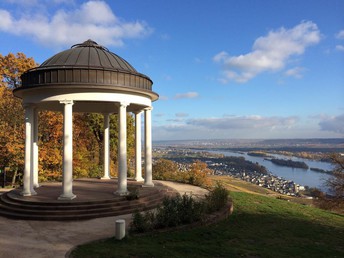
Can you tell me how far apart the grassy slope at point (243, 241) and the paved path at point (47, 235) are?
1.00 metres

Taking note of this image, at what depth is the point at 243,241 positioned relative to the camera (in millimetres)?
11180

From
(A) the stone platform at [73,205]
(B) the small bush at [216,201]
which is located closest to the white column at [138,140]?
(A) the stone platform at [73,205]

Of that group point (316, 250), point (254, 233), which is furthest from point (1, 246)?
point (316, 250)

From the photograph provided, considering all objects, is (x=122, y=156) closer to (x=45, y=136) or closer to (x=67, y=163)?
(x=67, y=163)

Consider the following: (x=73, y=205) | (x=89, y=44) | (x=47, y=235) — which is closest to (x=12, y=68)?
(x=89, y=44)

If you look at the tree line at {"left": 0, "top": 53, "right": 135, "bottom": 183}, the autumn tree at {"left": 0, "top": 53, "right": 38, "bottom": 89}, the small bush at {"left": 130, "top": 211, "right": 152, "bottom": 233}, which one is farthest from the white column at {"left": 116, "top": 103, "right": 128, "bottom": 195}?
the autumn tree at {"left": 0, "top": 53, "right": 38, "bottom": 89}

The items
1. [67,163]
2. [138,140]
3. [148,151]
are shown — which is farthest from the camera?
[138,140]

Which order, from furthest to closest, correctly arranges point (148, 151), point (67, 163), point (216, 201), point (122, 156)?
1. point (148, 151)
2. point (122, 156)
3. point (216, 201)
4. point (67, 163)

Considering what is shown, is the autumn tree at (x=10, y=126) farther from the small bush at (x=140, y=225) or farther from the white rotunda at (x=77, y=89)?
the small bush at (x=140, y=225)

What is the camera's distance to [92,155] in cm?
A: 3738

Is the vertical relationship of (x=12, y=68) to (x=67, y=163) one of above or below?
above

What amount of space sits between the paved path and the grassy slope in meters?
1.00

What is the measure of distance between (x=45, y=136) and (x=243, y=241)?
25.1 m

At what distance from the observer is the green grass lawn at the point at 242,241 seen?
924 cm
